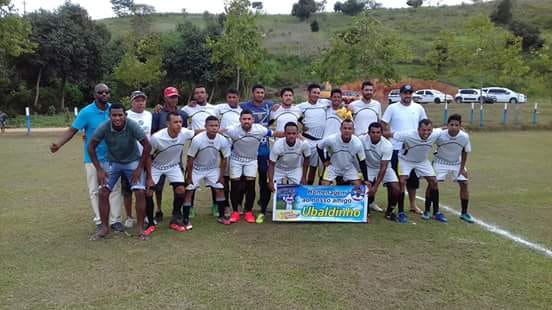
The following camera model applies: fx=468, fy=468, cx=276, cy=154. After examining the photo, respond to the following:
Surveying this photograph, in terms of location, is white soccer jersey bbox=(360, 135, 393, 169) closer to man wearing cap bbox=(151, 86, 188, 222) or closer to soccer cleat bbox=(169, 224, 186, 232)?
man wearing cap bbox=(151, 86, 188, 222)

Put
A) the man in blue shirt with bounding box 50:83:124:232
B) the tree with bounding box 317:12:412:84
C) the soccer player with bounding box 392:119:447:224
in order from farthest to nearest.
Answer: the tree with bounding box 317:12:412:84 < the soccer player with bounding box 392:119:447:224 < the man in blue shirt with bounding box 50:83:124:232

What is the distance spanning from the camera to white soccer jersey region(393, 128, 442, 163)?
704cm

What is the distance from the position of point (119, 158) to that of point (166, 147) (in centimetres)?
68

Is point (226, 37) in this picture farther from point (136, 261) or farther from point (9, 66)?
point (136, 261)

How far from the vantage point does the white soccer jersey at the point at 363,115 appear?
7656 millimetres

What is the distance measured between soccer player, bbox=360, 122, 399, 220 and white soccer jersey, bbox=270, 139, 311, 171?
94 cm

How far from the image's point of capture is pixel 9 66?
108 feet

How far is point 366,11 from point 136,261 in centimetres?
2375

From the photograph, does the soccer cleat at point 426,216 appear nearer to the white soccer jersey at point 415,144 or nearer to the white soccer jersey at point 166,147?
the white soccer jersey at point 415,144

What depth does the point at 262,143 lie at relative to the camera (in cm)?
718

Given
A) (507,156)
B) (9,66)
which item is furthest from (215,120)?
(9,66)

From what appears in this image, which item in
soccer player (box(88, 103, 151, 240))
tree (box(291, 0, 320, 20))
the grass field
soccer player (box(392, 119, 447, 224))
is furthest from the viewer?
tree (box(291, 0, 320, 20))

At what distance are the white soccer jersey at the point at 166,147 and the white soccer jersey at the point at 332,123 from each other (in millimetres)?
2271

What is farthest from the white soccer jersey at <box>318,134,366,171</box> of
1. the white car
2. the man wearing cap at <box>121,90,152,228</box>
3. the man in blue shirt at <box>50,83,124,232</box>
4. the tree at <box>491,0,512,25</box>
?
the tree at <box>491,0,512,25</box>
